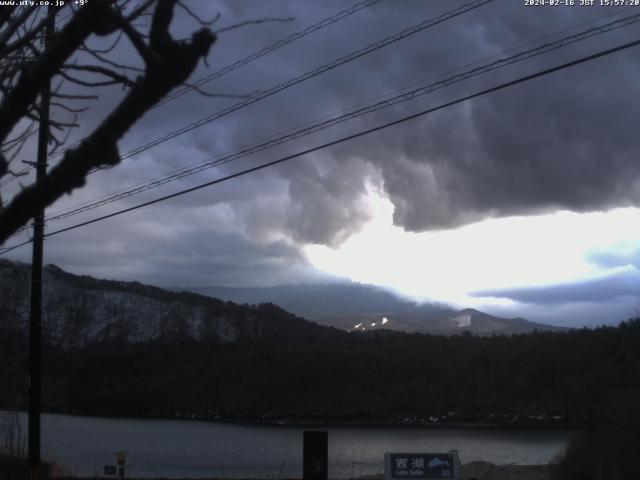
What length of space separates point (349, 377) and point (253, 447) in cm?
5274

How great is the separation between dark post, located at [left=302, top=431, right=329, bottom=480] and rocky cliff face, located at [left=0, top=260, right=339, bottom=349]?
13680 cm

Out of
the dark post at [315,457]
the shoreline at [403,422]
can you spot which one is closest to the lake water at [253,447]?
the shoreline at [403,422]

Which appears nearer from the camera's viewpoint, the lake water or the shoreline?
the lake water

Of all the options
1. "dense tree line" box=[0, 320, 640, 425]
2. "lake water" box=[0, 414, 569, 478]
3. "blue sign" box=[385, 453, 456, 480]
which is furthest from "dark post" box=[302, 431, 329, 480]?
"dense tree line" box=[0, 320, 640, 425]

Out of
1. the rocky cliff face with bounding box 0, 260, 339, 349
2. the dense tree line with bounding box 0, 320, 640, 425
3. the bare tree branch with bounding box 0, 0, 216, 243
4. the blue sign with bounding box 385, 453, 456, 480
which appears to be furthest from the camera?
the rocky cliff face with bounding box 0, 260, 339, 349

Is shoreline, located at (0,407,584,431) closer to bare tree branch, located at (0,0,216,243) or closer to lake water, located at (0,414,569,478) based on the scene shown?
lake water, located at (0,414,569,478)

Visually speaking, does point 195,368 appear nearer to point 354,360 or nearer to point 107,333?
point 354,360

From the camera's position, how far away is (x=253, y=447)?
213 feet

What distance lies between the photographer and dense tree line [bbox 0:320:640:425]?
94.2 m

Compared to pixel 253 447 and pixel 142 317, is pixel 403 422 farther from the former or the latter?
pixel 142 317

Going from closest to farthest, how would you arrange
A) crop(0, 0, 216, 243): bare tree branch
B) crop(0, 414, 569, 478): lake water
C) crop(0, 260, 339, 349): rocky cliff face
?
1. crop(0, 0, 216, 243): bare tree branch
2. crop(0, 414, 569, 478): lake water
3. crop(0, 260, 339, 349): rocky cliff face

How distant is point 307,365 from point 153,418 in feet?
73.6

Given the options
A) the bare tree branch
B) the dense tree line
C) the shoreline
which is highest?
Result: the bare tree branch

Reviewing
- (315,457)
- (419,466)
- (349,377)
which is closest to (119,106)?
(315,457)
